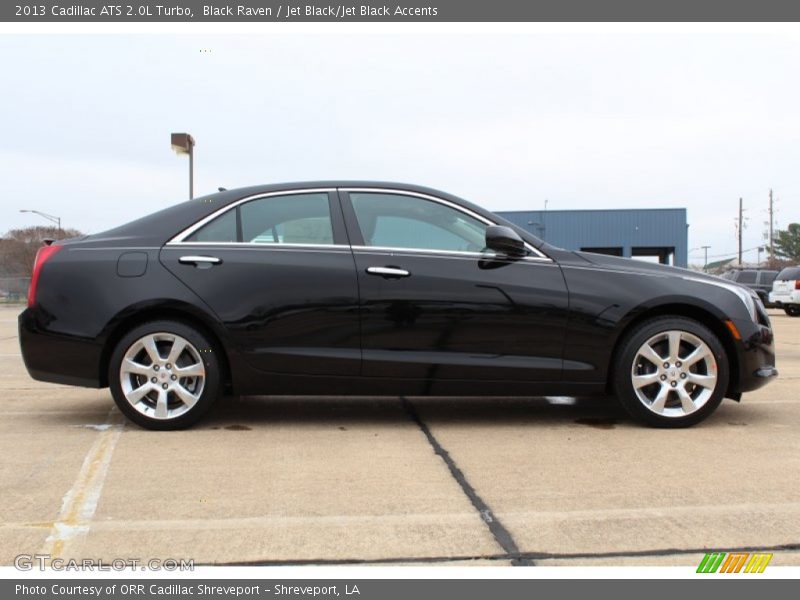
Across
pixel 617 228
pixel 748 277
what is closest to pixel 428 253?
pixel 748 277

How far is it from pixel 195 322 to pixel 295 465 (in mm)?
1259

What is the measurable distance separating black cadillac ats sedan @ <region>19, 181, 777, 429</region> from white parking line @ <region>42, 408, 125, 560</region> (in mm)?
355

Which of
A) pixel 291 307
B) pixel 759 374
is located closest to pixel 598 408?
pixel 759 374

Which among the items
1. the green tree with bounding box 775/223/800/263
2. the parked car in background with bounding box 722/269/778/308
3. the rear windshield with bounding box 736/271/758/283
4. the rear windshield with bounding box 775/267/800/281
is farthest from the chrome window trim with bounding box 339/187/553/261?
the green tree with bounding box 775/223/800/263

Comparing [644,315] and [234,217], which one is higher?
[234,217]

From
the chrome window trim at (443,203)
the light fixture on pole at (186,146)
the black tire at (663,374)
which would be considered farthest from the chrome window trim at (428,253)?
the light fixture on pole at (186,146)

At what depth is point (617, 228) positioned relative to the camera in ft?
123

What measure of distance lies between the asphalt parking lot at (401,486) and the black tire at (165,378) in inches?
5.1

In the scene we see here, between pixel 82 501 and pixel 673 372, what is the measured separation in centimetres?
345

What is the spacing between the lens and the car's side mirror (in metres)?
4.29

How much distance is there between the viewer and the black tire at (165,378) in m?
4.30

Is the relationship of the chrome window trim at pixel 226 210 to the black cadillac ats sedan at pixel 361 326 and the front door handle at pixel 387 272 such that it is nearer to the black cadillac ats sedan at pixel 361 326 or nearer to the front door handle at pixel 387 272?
the black cadillac ats sedan at pixel 361 326

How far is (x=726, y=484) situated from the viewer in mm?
3393
